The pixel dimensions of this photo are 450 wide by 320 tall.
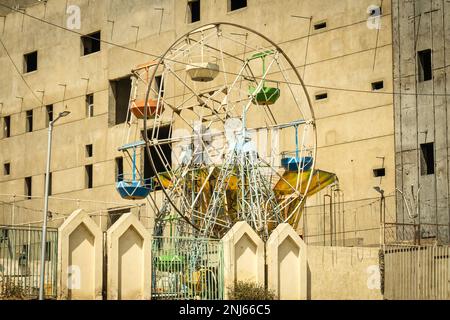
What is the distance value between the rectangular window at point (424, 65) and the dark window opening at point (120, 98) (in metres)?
22.2

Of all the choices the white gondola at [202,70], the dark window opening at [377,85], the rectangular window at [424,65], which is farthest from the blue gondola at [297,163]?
the rectangular window at [424,65]

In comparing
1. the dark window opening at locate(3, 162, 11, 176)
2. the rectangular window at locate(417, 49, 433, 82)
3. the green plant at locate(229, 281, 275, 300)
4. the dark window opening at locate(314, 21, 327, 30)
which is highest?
the dark window opening at locate(314, 21, 327, 30)

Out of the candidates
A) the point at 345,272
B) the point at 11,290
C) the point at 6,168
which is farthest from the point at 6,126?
the point at 11,290

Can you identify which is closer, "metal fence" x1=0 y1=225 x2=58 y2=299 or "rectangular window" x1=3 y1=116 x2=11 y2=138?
"metal fence" x1=0 y1=225 x2=58 y2=299

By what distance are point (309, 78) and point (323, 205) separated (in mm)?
7057

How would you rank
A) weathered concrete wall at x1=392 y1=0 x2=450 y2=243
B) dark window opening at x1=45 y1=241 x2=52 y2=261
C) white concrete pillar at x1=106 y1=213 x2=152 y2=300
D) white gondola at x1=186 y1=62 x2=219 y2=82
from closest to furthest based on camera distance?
dark window opening at x1=45 y1=241 x2=52 y2=261
white concrete pillar at x1=106 y1=213 x2=152 y2=300
white gondola at x1=186 y1=62 x2=219 y2=82
weathered concrete wall at x1=392 y1=0 x2=450 y2=243

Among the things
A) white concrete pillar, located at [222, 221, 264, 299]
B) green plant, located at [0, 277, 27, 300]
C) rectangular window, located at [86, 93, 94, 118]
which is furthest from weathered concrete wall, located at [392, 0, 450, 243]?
rectangular window, located at [86, 93, 94, 118]

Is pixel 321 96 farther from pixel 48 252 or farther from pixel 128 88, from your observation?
pixel 48 252

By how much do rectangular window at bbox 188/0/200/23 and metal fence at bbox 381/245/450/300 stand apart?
957 inches

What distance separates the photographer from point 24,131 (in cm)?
7631

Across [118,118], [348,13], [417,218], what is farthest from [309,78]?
[118,118]

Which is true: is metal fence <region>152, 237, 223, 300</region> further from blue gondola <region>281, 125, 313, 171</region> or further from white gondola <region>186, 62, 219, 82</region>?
white gondola <region>186, 62, 219, 82</region>

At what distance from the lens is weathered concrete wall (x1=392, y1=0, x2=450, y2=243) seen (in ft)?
174
